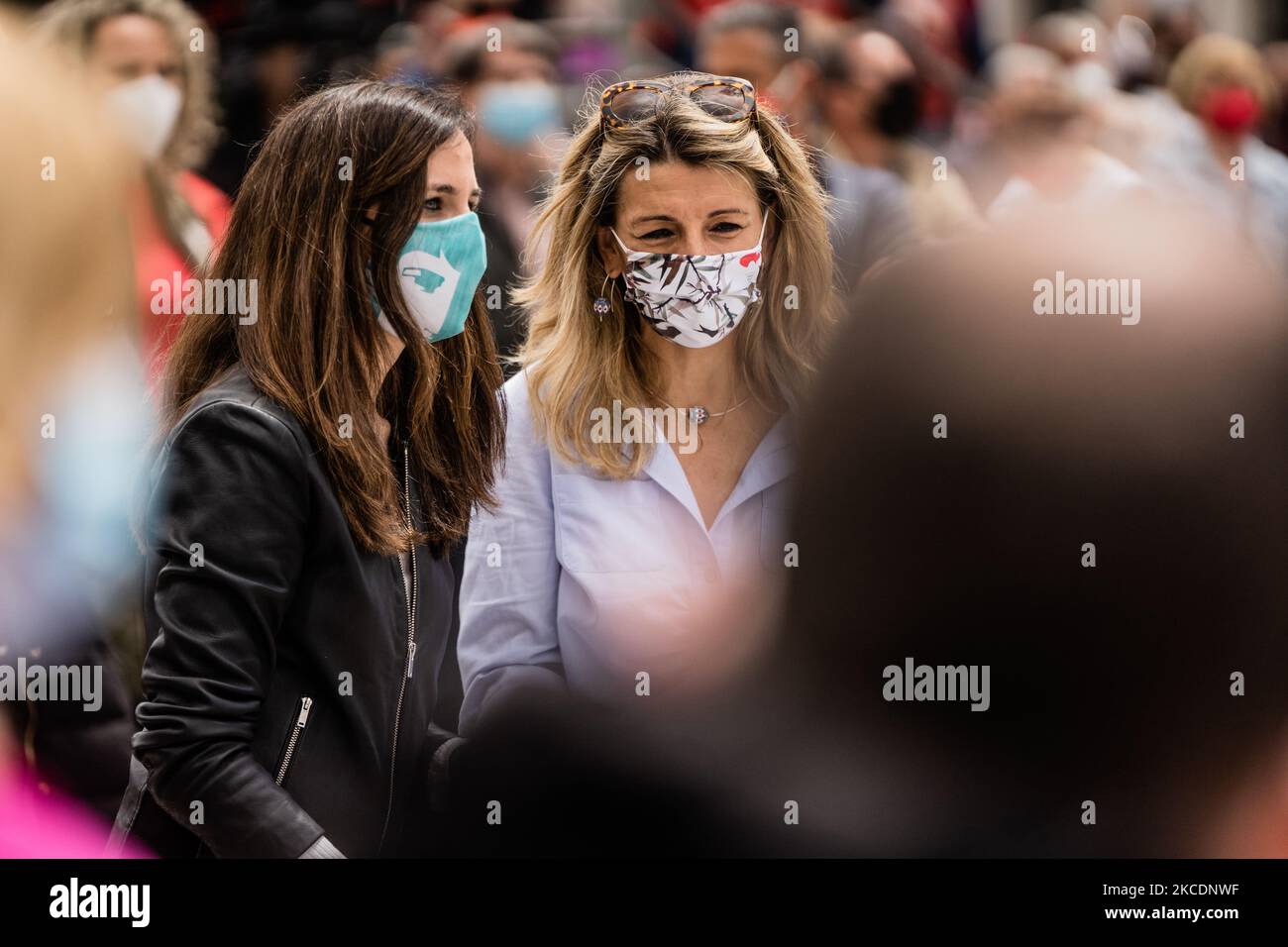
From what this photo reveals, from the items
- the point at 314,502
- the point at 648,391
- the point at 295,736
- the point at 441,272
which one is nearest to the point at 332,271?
the point at 441,272

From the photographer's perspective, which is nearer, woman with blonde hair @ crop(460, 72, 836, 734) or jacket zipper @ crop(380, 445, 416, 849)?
jacket zipper @ crop(380, 445, 416, 849)

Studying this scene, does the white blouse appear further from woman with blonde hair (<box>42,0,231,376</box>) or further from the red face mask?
the red face mask

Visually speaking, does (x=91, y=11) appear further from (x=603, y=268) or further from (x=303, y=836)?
(x=303, y=836)

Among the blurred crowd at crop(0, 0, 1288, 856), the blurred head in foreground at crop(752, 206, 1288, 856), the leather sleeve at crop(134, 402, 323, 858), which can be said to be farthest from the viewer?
the blurred crowd at crop(0, 0, 1288, 856)

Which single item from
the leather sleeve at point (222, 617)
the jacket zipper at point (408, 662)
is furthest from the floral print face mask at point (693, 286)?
the leather sleeve at point (222, 617)

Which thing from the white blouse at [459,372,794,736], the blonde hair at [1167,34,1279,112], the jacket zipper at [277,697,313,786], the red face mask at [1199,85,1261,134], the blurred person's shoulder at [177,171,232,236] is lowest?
the jacket zipper at [277,697,313,786]

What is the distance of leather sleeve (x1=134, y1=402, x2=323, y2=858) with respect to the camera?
1884 mm

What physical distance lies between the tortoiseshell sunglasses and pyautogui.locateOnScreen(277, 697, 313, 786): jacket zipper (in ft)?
3.24

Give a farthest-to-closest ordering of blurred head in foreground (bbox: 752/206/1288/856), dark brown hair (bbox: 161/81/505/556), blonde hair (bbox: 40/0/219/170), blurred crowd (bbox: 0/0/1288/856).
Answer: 1. blonde hair (bbox: 40/0/219/170)
2. blurred crowd (bbox: 0/0/1288/856)
3. dark brown hair (bbox: 161/81/505/556)
4. blurred head in foreground (bbox: 752/206/1288/856)

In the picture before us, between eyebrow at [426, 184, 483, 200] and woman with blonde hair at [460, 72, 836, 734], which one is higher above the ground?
eyebrow at [426, 184, 483, 200]

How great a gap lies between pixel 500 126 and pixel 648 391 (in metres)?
0.49

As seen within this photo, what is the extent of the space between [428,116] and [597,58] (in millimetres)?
383

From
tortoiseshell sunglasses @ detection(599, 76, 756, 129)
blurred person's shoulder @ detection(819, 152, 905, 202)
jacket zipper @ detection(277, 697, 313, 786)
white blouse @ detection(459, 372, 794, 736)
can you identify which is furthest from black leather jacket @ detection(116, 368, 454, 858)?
blurred person's shoulder @ detection(819, 152, 905, 202)

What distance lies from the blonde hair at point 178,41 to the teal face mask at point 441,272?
457 mm
